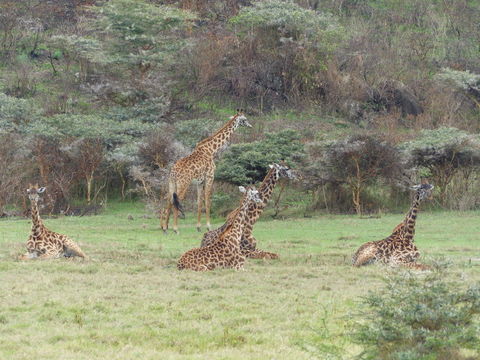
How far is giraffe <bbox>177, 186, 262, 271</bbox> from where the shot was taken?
551 inches

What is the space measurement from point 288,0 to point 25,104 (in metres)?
15.4

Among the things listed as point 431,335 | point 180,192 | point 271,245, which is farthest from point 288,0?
point 431,335

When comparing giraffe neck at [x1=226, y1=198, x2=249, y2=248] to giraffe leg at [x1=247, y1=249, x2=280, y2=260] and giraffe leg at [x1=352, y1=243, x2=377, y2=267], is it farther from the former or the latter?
giraffe leg at [x1=352, y1=243, x2=377, y2=267]

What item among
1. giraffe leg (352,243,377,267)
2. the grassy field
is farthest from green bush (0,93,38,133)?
giraffe leg (352,243,377,267)

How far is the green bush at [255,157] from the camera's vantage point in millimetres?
25125

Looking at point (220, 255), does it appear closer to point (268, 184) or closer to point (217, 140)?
point (268, 184)

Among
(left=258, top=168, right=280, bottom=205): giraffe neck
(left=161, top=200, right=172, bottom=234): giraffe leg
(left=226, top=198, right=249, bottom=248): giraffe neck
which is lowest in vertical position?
(left=161, top=200, right=172, bottom=234): giraffe leg

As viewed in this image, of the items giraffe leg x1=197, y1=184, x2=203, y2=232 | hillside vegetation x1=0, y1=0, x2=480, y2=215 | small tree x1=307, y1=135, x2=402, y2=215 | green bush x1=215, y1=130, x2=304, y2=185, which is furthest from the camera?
hillside vegetation x1=0, y1=0, x2=480, y2=215

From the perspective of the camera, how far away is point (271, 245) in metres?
18.1

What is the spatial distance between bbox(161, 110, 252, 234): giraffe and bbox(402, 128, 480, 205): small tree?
5926 millimetres

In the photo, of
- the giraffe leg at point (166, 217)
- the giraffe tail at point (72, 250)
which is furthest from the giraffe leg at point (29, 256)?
the giraffe leg at point (166, 217)

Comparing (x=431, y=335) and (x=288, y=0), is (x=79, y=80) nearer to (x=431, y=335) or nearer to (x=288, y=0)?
(x=288, y=0)

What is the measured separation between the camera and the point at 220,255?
46.5ft

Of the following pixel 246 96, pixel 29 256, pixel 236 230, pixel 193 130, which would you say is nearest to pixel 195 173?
pixel 236 230
